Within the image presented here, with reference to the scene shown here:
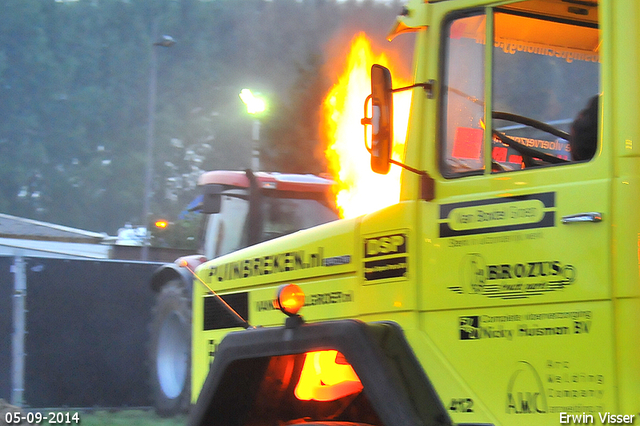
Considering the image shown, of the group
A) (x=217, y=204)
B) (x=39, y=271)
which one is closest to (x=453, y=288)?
(x=217, y=204)

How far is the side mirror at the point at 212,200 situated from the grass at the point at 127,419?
234cm

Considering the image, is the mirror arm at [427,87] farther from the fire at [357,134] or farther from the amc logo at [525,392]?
the amc logo at [525,392]

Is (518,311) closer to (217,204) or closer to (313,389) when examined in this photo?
(313,389)

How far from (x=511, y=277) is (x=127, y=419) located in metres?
7.05

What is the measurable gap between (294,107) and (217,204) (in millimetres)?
23602

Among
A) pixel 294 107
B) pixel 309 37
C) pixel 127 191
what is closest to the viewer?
pixel 309 37

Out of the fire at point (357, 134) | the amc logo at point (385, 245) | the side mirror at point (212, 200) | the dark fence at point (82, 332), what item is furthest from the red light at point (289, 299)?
the dark fence at point (82, 332)

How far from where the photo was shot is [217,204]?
9273 millimetres

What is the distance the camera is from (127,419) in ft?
30.1

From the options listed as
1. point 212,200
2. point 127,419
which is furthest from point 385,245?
point 127,419

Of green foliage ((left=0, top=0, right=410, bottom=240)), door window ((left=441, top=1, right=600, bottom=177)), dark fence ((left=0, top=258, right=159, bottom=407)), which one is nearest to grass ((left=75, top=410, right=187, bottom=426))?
dark fence ((left=0, top=258, right=159, bottom=407))

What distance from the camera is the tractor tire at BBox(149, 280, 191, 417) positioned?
893cm

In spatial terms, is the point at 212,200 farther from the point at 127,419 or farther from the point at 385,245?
the point at 385,245

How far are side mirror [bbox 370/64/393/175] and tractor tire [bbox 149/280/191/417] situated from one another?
5925mm
